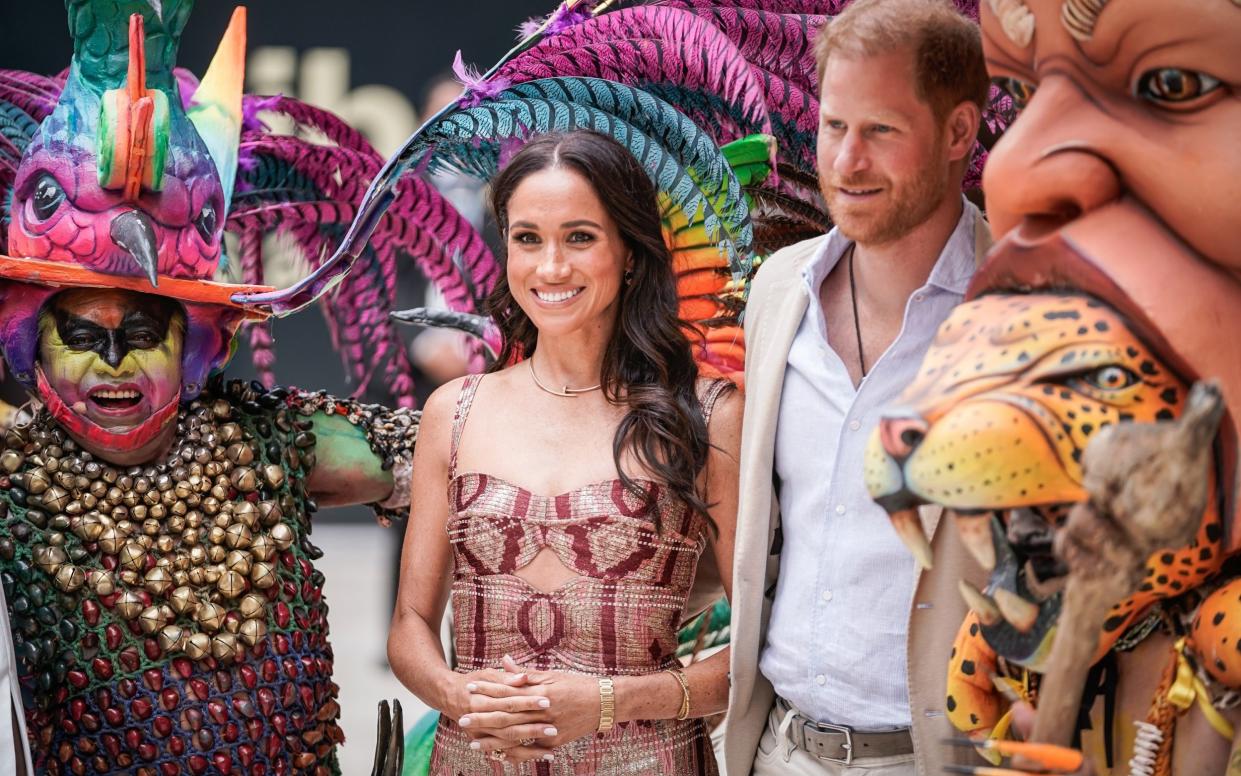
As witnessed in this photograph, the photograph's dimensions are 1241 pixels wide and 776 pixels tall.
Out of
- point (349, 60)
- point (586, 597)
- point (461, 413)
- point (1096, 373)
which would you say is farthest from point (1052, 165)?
point (349, 60)

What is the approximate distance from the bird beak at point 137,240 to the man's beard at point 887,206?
117 centimetres

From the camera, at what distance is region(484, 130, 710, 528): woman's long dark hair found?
7.70 ft

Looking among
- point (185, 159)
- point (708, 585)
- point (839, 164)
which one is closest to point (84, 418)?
point (185, 159)

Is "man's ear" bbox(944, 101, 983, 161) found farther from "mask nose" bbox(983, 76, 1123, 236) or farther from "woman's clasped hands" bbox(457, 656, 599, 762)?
"woman's clasped hands" bbox(457, 656, 599, 762)

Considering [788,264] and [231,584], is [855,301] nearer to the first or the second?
[788,264]

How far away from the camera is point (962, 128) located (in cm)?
203

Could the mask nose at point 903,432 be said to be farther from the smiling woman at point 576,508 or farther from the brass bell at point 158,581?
the brass bell at point 158,581

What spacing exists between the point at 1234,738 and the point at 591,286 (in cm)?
129

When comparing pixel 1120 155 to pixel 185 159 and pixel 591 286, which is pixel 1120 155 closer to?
pixel 591 286

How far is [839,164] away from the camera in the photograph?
1952 mm

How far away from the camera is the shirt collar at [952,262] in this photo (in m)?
2.06

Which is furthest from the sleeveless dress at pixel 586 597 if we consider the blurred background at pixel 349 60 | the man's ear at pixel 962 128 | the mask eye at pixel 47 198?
the blurred background at pixel 349 60

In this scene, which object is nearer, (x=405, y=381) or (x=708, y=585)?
(x=708, y=585)

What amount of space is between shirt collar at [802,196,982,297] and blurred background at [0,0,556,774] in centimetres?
278
